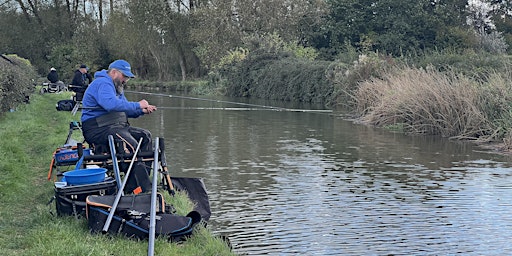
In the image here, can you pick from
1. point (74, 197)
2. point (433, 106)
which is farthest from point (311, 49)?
point (74, 197)

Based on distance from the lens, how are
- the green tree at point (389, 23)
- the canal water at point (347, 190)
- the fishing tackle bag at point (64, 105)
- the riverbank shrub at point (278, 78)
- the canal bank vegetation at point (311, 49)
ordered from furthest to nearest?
the green tree at point (389, 23) → the riverbank shrub at point (278, 78) → the canal bank vegetation at point (311, 49) → the fishing tackle bag at point (64, 105) → the canal water at point (347, 190)

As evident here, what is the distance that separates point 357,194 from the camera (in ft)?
34.3

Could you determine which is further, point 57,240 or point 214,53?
point 214,53

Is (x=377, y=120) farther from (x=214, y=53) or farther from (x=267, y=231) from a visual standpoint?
(x=214, y=53)

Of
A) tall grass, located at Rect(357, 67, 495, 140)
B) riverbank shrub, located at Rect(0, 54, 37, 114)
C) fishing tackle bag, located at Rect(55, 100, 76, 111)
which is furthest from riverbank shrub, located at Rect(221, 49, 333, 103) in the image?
fishing tackle bag, located at Rect(55, 100, 76, 111)

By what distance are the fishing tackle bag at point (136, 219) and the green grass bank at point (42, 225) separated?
96mm

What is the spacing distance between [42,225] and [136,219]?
3.18ft

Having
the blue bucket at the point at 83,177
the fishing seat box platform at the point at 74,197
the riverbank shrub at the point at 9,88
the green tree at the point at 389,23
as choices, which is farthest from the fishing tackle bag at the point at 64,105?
the green tree at the point at 389,23

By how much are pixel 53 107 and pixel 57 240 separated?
19486 millimetres

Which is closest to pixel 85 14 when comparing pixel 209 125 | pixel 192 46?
pixel 192 46

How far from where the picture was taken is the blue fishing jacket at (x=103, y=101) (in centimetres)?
819

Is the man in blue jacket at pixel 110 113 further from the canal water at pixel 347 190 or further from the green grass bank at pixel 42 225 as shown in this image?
the canal water at pixel 347 190

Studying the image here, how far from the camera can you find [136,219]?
6.31 meters

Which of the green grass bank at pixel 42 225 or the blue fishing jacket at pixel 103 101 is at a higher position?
the blue fishing jacket at pixel 103 101
